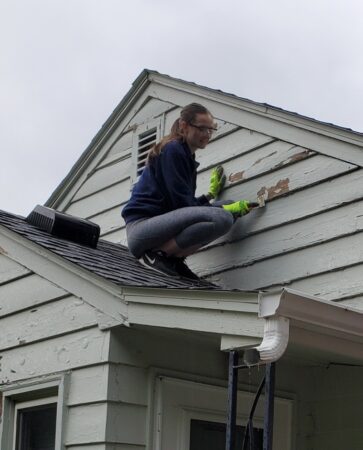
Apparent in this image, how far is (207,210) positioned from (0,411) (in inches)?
76.3

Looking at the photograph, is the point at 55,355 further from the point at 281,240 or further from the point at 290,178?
the point at 290,178

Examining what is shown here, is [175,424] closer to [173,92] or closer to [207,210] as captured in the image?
[207,210]

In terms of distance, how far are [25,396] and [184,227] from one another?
156 cm

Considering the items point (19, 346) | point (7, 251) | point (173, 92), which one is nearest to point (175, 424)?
point (19, 346)

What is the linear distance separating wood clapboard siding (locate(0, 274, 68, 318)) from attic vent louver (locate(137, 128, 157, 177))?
2.39 m

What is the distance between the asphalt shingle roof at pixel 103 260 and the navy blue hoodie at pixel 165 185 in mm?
363

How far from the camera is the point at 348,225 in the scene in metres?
5.93

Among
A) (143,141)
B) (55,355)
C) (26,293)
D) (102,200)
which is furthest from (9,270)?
(143,141)

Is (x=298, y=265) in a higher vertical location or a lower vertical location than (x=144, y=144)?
lower

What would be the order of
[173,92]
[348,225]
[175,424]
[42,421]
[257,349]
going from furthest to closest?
[173,92] → [348,225] → [42,421] → [175,424] → [257,349]

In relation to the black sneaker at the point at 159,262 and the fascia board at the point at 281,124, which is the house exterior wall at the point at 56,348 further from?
the fascia board at the point at 281,124

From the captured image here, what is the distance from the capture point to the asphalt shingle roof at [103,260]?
532 cm

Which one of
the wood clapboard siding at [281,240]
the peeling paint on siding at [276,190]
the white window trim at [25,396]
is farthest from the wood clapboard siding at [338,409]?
the white window trim at [25,396]

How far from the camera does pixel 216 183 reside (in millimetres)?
6996
